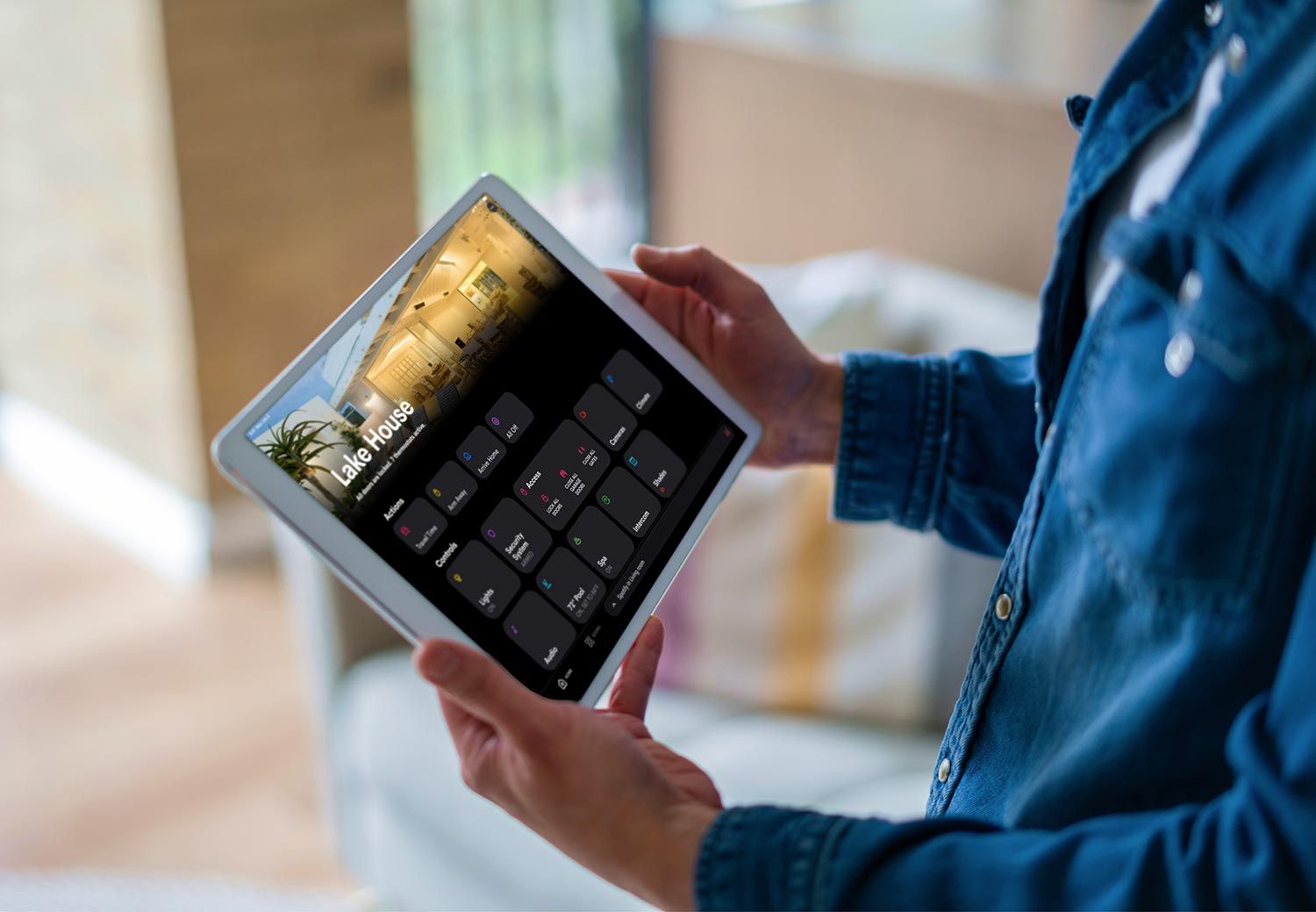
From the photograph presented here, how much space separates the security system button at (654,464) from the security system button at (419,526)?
13cm

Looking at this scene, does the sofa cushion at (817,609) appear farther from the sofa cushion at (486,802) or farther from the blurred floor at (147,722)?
the blurred floor at (147,722)

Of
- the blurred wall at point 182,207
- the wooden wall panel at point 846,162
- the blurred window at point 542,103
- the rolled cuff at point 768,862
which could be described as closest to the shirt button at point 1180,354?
the rolled cuff at point 768,862

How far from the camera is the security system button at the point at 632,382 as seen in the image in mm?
776

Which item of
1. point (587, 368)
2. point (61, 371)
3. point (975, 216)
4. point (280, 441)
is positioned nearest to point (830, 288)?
point (975, 216)

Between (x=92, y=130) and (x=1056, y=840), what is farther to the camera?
(x=92, y=130)

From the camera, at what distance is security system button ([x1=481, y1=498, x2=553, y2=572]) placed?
0.70 m

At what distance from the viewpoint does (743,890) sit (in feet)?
1.76

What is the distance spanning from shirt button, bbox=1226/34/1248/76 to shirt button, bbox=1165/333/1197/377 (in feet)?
0.34

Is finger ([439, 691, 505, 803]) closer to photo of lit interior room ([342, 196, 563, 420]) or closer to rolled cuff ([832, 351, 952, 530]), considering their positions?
photo of lit interior room ([342, 196, 563, 420])

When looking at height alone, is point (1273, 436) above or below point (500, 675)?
above

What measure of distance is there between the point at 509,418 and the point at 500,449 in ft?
0.07

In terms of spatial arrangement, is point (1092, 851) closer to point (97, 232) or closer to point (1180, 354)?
point (1180, 354)

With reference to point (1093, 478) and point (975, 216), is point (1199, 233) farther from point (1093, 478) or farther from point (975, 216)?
point (975, 216)

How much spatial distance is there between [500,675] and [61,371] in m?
2.12
